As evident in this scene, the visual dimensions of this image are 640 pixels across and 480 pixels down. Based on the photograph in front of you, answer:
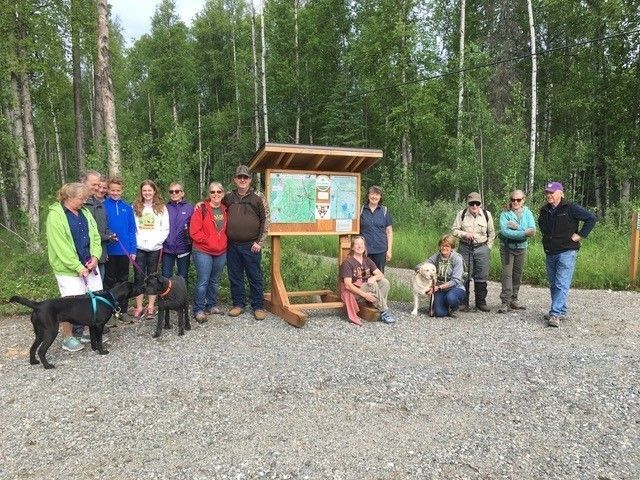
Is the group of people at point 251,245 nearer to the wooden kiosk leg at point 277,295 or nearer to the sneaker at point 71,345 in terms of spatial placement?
the sneaker at point 71,345

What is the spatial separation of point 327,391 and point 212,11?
31.1 m

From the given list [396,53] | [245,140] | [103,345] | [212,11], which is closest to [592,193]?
[396,53]

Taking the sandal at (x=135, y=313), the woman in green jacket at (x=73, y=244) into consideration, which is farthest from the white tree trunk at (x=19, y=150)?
the woman in green jacket at (x=73, y=244)

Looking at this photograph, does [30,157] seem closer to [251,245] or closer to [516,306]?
[251,245]

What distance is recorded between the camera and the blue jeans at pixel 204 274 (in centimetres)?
623

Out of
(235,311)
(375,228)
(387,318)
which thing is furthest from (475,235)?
(235,311)

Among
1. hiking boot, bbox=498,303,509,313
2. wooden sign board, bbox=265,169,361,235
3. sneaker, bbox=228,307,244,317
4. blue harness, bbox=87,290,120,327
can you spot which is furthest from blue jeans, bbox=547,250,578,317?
blue harness, bbox=87,290,120,327

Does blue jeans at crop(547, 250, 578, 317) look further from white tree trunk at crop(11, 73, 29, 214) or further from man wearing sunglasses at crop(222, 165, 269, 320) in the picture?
white tree trunk at crop(11, 73, 29, 214)

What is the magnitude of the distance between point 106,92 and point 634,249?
10.9 metres

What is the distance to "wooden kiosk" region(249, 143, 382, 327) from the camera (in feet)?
21.5

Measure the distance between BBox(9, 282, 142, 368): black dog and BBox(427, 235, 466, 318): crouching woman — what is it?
4.32 m

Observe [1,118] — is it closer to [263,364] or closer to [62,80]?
[62,80]

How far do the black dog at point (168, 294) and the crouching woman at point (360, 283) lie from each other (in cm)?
219

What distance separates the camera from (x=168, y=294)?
5.61 metres
